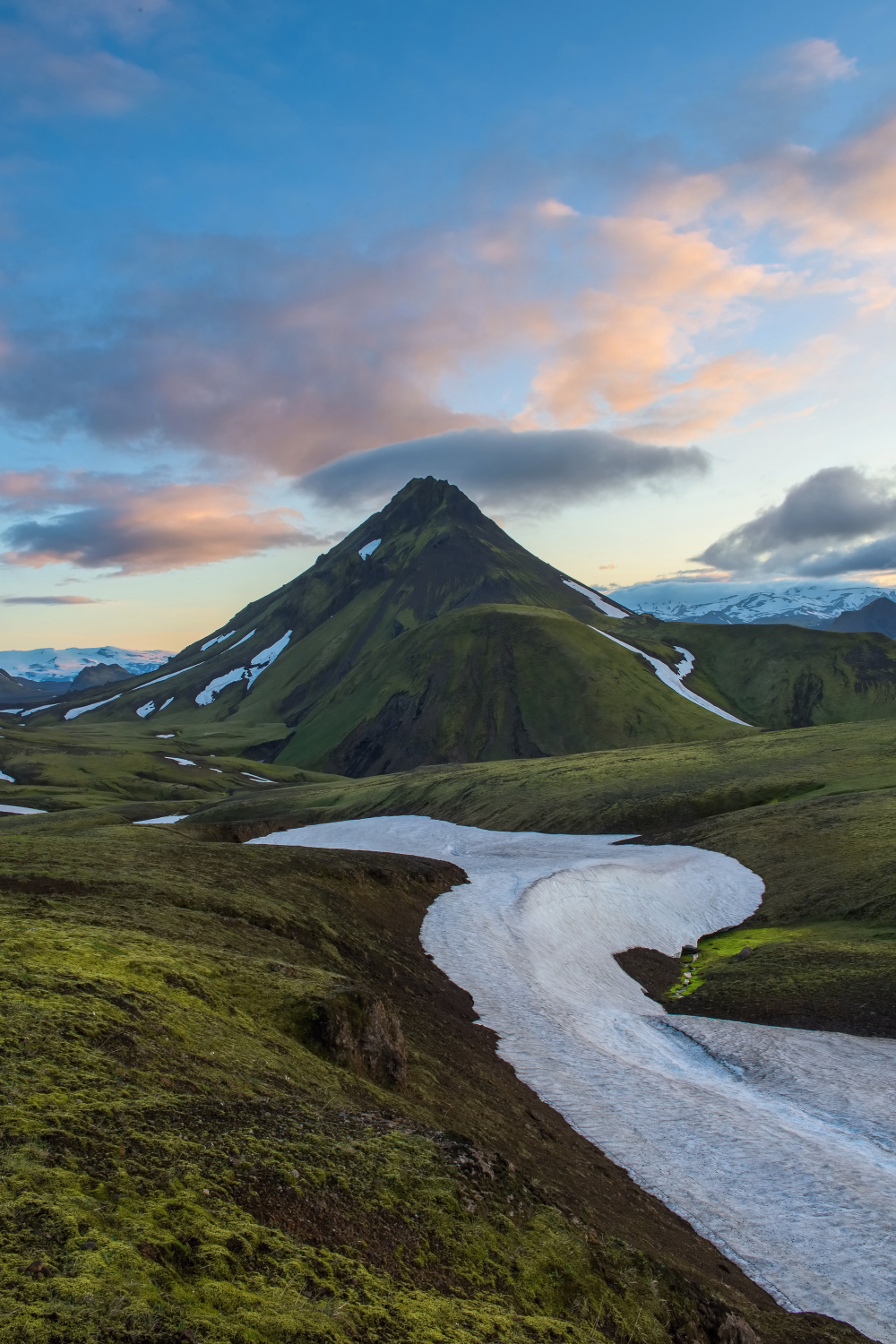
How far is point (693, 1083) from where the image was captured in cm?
2698

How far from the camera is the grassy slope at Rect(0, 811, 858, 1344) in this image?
8812 millimetres

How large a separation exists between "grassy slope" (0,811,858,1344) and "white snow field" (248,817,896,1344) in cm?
171

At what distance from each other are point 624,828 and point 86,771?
141 m

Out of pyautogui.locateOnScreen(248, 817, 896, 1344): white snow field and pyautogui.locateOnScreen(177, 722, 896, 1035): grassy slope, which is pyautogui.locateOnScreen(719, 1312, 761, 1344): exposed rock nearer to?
pyautogui.locateOnScreen(248, 817, 896, 1344): white snow field

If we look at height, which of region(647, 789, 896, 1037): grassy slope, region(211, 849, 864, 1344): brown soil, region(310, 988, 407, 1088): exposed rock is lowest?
region(647, 789, 896, 1037): grassy slope

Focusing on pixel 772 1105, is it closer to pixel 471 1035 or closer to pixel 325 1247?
pixel 471 1035

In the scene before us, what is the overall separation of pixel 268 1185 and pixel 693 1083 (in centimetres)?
2053

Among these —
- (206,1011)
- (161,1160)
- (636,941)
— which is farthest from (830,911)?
(161,1160)

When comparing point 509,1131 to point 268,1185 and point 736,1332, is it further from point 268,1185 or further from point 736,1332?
point 268,1185

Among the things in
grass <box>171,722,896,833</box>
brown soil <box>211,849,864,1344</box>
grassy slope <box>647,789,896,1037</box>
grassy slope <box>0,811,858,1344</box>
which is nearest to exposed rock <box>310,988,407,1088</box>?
grassy slope <box>0,811,858,1344</box>

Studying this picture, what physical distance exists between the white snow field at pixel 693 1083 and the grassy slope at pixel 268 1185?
1711 mm

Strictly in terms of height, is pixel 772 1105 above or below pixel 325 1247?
below

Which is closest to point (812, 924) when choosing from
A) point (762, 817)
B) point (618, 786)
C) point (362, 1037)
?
point (762, 817)

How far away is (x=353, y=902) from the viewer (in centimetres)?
3897
